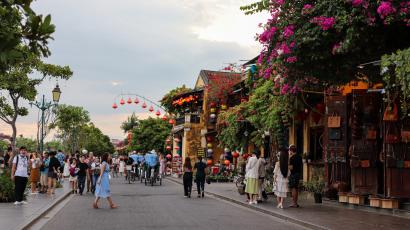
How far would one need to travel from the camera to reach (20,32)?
5469 millimetres

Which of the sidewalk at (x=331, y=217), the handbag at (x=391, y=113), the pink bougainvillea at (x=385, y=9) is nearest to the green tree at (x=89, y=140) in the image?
the sidewalk at (x=331, y=217)

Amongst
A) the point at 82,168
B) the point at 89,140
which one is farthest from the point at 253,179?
the point at 89,140

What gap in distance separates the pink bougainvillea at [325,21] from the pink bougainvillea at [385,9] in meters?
1.13

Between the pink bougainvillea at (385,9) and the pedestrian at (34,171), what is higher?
the pink bougainvillea at (385,9)

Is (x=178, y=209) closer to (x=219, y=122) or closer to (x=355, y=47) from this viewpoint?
(x=355, y=47)

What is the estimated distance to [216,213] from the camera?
16.4m

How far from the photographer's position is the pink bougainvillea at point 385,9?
1185 centimetres

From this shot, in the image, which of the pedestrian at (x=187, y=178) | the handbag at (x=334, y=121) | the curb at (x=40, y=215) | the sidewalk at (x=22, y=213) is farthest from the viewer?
the pedestrian at (x=187, y=178)

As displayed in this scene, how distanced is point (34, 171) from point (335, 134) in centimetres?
1202

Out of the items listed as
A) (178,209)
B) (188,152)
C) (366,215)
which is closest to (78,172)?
(178,209)

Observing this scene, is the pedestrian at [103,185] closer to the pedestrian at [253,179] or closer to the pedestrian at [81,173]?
the pedestrian at [253,179]

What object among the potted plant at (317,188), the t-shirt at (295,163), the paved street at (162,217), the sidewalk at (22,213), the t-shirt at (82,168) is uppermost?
the t-shirt at (295,163)

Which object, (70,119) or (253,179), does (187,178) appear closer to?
(253,179)

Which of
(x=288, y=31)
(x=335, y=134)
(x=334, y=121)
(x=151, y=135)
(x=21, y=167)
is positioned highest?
(x=151, y=135)
